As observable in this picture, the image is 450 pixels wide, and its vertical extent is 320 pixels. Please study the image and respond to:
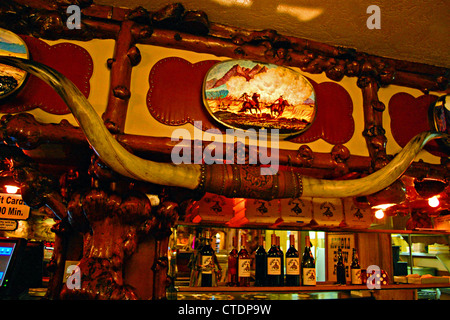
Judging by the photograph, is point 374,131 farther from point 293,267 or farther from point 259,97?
point 293,267

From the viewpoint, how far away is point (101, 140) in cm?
181

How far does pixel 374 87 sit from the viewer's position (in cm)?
293

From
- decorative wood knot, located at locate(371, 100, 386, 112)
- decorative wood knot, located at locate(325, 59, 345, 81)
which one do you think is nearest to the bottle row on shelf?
decorative wood knot, located at locate(371, 100, 386, 112)

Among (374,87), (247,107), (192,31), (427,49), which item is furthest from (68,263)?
(427,49)

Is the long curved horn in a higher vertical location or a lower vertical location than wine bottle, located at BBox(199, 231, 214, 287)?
higher

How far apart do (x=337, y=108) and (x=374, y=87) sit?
0.43 m

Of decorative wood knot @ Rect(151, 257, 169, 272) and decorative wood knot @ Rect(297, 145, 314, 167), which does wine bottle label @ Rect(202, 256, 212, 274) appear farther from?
decorative wood knot @ Rect(297, 145, 314, 167)

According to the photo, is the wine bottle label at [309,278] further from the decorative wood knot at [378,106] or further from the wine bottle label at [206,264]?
the decorative wood knot at [378,106]

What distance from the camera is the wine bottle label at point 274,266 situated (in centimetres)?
329

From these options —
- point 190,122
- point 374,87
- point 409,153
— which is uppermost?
point 374,87

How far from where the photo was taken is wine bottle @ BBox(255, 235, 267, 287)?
3.36m

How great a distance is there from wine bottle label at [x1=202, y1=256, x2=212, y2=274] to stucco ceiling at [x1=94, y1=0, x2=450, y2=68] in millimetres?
2216

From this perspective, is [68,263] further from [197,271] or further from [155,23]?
[155,23]

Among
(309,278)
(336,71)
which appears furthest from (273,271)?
(336,71)
